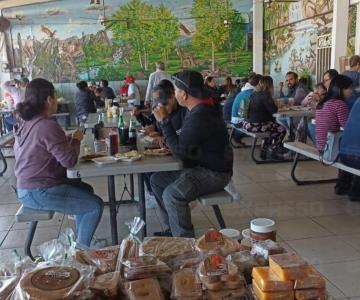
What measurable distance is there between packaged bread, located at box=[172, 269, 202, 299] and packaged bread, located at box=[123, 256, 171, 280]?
0.15 feet

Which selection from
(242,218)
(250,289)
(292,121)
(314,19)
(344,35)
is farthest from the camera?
(314,19)

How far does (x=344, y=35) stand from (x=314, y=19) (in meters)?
1.43

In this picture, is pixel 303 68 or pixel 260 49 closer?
pixel 303 68

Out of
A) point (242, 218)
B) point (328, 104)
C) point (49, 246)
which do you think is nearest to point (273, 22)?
point (328, 104)

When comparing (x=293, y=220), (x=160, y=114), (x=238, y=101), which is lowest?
(x=293, y=220)

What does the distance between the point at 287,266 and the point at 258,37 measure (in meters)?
10.9

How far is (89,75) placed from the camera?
37.9ft

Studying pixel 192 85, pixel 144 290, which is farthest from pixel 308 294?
pixel 192 85

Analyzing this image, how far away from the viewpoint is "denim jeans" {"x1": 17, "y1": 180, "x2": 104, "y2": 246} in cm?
259

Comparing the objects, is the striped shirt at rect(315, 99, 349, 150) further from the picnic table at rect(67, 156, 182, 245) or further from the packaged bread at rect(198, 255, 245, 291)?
the packaged bread at rect(198, 255, 245, 291)

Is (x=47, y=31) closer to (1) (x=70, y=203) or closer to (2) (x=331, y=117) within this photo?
(2) (x=331, y=117)

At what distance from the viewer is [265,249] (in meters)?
1.19

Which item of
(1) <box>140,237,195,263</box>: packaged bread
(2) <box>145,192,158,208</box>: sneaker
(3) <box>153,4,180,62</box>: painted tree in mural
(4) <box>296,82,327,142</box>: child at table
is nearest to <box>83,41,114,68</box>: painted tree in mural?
(3) <box>153,4,180,62</box>: painted tree in mural

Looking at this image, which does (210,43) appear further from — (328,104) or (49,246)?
(49,246)
